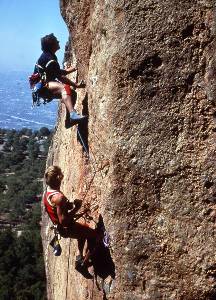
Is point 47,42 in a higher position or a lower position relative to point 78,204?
higher

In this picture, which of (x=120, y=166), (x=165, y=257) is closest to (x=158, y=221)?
(x=165, y=257)

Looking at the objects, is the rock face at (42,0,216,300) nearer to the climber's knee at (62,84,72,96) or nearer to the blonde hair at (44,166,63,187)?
the blonde hair at (44,166,63,187)

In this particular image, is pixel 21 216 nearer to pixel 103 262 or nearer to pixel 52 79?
pixel 52 79

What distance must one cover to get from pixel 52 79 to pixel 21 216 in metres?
49.9

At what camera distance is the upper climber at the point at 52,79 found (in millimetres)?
8930

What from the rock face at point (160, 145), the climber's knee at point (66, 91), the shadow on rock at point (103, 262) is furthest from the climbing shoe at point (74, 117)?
the shadow on rock at point (103, 262)

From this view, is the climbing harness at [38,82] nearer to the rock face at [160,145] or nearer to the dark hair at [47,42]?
the dark hair at [47,42]

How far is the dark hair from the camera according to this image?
8.91 meters

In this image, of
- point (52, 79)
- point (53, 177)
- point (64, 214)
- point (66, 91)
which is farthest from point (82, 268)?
point (52, 79)

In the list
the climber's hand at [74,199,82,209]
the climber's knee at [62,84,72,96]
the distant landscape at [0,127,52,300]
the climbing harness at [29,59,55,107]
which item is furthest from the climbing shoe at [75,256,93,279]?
the distant landscape at [0,127,52,300]

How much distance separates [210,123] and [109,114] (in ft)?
5.37

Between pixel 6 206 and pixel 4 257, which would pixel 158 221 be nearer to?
pixel 4 257

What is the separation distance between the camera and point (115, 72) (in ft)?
23.6

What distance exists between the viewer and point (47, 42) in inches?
351
